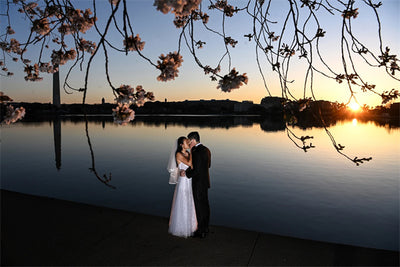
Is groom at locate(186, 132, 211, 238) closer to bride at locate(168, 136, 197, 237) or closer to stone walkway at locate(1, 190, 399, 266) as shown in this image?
bride at locate(168, 136, 197, 237)

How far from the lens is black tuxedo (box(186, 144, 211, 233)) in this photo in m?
4.97


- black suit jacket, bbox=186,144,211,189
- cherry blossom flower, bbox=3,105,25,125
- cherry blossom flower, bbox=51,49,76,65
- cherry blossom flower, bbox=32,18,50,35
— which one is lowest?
black suit jacket, bbox=186,144,211,189

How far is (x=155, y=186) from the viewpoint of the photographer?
13.1 meters

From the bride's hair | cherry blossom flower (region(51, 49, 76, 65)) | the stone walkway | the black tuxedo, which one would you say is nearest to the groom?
the black tuxedo

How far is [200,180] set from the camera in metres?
5.03

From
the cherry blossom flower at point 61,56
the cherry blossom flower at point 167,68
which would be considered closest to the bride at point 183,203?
Answer: the cherry blossom flower at point 167,68

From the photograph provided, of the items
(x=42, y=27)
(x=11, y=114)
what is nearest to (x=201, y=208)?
(x=11, y=114)

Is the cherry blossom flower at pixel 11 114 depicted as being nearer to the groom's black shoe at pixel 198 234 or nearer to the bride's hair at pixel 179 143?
the bride's hair at pixel 179 143

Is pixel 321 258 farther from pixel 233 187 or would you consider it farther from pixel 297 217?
pixel 233 187

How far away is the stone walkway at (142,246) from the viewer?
4.05 meters

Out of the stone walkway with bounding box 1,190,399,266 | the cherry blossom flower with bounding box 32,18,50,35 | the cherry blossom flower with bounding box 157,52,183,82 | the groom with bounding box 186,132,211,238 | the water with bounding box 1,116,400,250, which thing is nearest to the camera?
the cherry blossom flower with bounding box 157,52,183,82

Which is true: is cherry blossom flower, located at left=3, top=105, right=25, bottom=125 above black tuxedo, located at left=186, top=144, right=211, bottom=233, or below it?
above

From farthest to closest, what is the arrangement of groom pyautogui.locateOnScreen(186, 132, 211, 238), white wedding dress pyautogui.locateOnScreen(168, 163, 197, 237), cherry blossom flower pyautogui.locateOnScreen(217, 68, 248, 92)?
groom pyautogui.locateOnScreen(186, 132, 211, 238)
white wedding dress pyautogui.locateOnScreen(168, 163, 197, 237)
cherry blossom flower pyautogui.locateOnScreen(217, 68, 248, 92)

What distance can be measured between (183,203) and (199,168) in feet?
2.40
